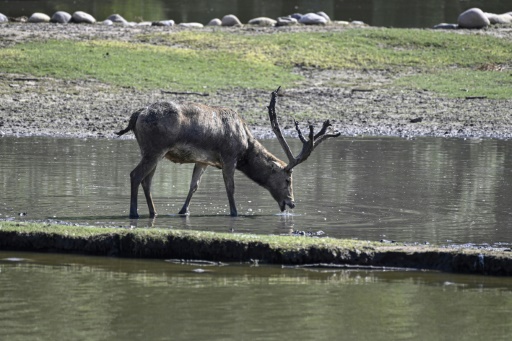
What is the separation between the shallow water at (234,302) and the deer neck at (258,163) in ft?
13.1

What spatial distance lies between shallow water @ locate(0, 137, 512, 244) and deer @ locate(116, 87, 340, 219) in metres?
0.34

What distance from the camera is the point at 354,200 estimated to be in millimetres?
15070

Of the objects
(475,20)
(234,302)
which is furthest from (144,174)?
(475,20)

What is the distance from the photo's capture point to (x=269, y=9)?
5659 cm

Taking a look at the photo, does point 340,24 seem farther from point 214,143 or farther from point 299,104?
point 214,143

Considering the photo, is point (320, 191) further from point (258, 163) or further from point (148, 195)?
point (148, 195)

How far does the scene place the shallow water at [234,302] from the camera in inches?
336

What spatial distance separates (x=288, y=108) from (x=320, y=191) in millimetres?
8952

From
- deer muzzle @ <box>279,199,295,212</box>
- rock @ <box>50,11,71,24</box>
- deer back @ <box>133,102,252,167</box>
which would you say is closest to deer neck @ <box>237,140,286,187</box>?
deer back @ <box>133,102,252,167</box>

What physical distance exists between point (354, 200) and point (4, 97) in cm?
1130

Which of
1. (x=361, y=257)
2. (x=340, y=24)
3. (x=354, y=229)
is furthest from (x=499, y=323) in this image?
(x=340, y=24)

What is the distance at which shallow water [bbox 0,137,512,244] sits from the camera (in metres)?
13.1

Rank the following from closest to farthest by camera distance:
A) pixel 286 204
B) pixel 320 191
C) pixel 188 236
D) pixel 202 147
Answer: pixel 188 236, pixel 202 147, pixel 286 204, pixel 320 191

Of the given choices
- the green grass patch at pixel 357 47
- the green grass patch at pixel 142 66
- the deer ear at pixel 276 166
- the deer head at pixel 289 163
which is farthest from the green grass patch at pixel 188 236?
the green grass patch at pixel 357 47
